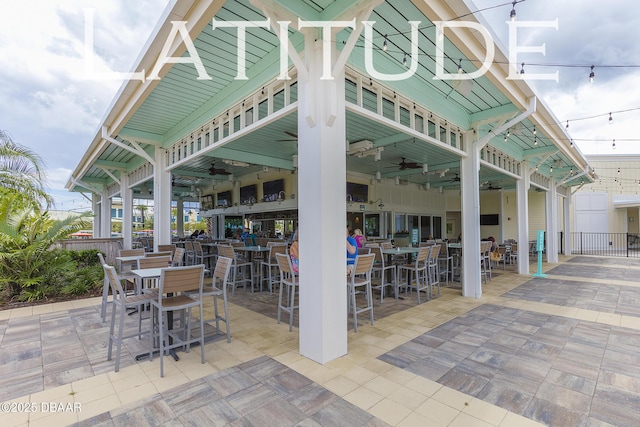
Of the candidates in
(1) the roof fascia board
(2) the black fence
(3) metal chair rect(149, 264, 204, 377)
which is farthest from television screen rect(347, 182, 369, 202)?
(2) the black fence

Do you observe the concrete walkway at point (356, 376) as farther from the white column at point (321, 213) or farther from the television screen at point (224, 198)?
the television screen at point (224, 198)

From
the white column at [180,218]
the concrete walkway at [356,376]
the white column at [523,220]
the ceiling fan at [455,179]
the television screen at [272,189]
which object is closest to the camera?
the concrete walkway at [356,376]

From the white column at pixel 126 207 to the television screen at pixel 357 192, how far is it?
728cm

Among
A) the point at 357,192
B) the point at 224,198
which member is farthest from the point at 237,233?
the point at 357,192

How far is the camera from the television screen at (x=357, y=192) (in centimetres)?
1044

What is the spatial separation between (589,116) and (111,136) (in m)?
9.03

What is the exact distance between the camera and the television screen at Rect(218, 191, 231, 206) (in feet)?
41.5

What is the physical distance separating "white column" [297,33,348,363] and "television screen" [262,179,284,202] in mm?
7363

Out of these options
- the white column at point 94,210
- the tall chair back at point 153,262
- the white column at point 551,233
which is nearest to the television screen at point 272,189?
the tall chair back at point 153,262

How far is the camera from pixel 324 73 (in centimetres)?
280

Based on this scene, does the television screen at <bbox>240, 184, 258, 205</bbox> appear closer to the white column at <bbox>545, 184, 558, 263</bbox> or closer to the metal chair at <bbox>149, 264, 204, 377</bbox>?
the metal chair at <bbox>149, 264, 204, 377</bbox>

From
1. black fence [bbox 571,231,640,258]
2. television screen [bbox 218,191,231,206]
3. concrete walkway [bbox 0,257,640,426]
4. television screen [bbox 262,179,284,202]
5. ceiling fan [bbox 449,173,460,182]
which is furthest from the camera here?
black fence [bbox 571,231,640,258]

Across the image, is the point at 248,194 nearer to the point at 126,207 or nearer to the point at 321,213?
the point at 126,207

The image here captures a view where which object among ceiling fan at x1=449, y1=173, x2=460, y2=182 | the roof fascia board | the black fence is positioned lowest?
the black fence
